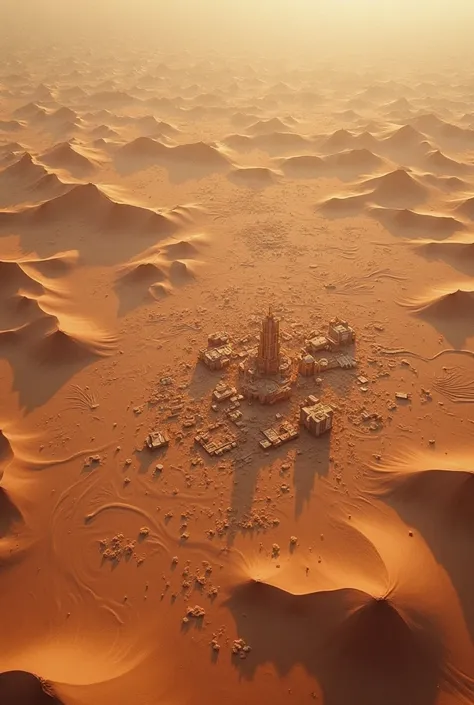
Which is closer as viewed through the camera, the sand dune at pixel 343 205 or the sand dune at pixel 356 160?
the sand dune at pixel 343 205

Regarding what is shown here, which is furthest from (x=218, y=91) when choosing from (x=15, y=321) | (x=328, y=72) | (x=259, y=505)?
(x=259, y=505)

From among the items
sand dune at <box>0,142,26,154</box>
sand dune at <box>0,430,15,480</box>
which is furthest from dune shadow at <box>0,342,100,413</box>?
sand dune at <box>0,142,26,154</box>

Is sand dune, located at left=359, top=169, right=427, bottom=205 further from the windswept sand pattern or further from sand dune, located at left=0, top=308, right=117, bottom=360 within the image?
sand dune, located at left=0, top=308, right=117, bottom=360

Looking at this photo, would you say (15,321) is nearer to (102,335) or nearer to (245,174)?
(102,335)

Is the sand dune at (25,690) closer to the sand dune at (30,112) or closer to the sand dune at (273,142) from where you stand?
the sand dune at (273,142)

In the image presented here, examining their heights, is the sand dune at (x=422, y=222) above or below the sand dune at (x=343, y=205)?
above

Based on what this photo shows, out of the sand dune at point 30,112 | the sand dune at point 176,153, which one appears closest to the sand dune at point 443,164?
the sand dune at point 176,153

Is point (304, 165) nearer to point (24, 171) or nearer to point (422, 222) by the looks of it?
point (422, 222)
